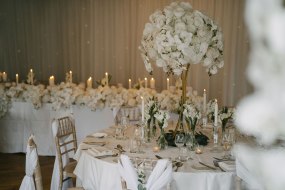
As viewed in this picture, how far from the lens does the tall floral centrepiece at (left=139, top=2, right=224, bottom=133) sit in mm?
2797

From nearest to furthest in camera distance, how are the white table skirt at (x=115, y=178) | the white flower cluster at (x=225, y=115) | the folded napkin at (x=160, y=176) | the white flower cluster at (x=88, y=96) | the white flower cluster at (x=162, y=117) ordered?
the folded napkin at (x=160, y=176) → the white table skirt at (x=115, y=178) → the white flower cluster at (x=162, y=117) → the white flower cluster at (x=225, y=115) → the white flower cluster at (x=88, y=96)

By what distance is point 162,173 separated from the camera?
2086 millimetres

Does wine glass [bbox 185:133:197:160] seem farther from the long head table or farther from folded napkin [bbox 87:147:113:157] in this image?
folded napkin [bbox 87:147:113:157]

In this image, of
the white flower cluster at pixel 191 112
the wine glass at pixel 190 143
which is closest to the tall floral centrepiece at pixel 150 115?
the white flower cluster at pixel 191 112

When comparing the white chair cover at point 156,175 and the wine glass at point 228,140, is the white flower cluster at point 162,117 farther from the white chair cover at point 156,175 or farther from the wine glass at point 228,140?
the white chair cover at point 156,175

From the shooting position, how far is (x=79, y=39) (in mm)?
7801

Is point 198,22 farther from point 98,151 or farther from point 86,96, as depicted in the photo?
point 86,96

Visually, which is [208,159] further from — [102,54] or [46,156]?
[102,54]

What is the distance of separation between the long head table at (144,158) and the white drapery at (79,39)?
4.12 m

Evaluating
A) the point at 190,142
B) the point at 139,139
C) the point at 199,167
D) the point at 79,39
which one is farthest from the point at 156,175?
the point at 79,39

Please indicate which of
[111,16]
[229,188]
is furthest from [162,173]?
[111,16]

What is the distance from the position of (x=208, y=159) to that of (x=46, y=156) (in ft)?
11.1

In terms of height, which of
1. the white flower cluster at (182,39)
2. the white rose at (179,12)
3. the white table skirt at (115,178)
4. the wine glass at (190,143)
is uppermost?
the white rose at (179,12)

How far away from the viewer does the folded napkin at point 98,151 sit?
280 centimetres
